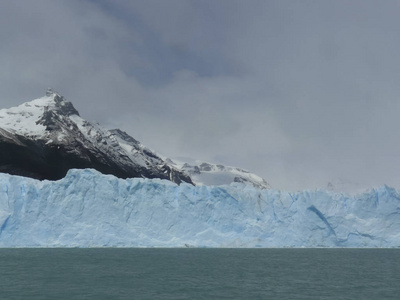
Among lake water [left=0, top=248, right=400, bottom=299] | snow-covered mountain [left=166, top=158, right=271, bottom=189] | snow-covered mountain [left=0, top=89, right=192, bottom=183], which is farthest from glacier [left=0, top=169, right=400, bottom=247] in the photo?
snow-covered mountain [left=166, top=158, right=271, bottom=189]

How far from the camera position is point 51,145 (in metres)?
70.4

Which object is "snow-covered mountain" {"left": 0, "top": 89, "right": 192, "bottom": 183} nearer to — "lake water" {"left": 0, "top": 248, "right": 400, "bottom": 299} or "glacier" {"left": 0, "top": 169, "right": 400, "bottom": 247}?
"glacier" {"left": 0, "top": 169, "right": 400, "bottom": 247}

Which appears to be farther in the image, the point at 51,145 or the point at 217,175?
the point at 217,175

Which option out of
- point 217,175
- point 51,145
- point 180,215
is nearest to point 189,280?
point 180,215

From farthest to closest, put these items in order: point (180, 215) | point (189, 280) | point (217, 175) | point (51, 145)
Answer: point (217, 175)
point (51, 145)
point (180, 215)
point (189, 280)

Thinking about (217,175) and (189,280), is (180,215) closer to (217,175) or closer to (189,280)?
(189,280)

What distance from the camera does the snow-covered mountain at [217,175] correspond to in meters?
161

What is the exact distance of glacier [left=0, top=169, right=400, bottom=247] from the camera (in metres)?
40.4

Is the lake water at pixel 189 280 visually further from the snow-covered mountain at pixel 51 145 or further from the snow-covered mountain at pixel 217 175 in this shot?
the snow-covered mountain at pixel 217 175

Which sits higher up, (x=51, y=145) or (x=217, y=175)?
(x=217, y=175)

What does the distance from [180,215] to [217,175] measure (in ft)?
422

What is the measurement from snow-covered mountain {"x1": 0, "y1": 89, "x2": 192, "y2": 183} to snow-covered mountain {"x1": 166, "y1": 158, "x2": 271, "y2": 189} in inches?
2821

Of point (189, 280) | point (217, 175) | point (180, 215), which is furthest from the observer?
point (217, 175)

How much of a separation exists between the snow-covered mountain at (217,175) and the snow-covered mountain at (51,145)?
71.6 meters
